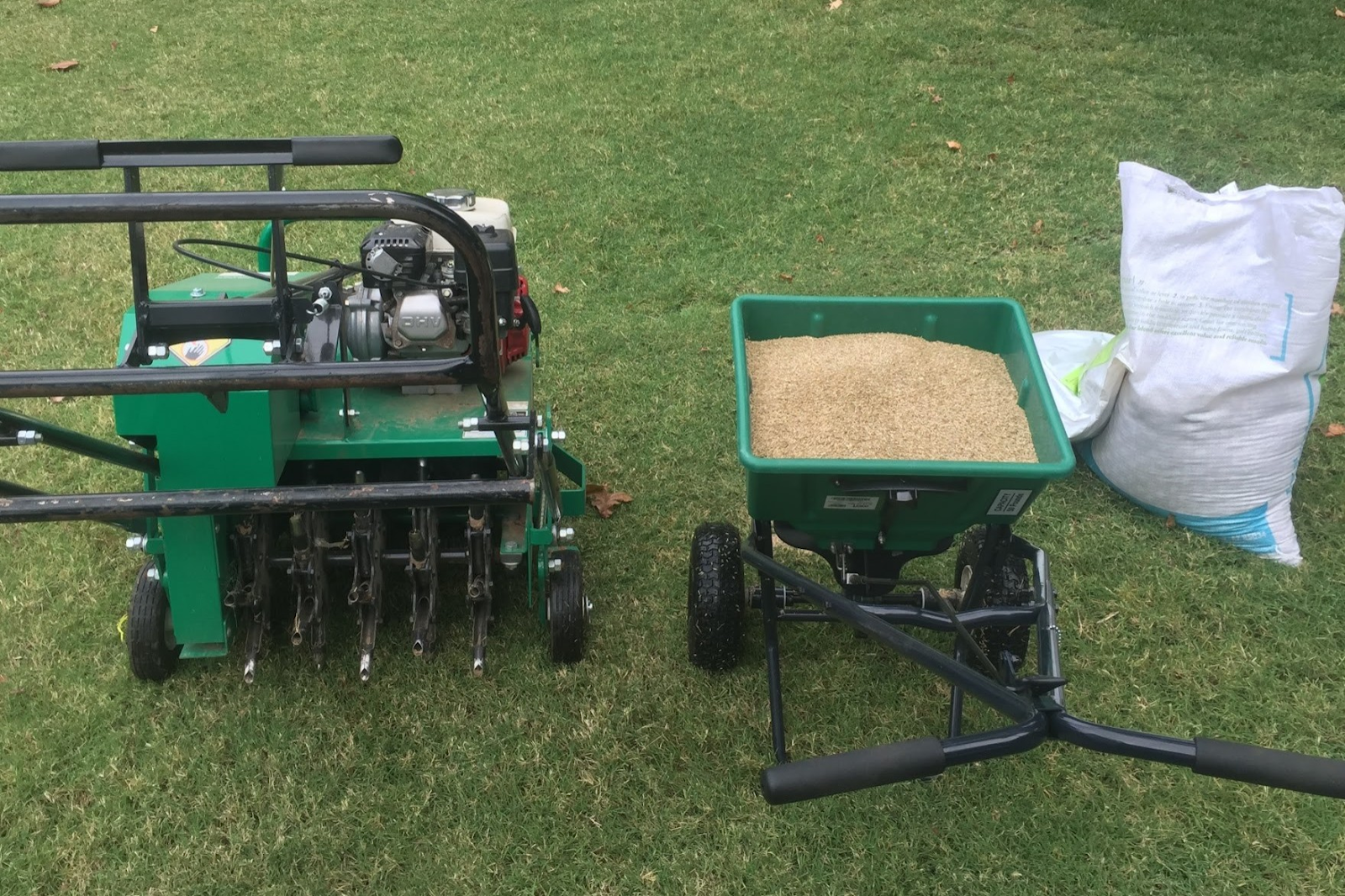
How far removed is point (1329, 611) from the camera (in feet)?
9.93

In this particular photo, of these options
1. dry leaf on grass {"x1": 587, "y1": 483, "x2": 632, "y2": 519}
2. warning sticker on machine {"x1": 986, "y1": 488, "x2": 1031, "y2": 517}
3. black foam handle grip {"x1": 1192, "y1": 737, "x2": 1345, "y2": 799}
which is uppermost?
warning sticker on machine {"x1": 986, "y1": 488, "x2": 1031, "y2": 517}

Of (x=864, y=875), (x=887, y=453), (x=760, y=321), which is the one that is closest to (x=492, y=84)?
(x=760, y=321)

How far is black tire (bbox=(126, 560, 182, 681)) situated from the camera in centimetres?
259

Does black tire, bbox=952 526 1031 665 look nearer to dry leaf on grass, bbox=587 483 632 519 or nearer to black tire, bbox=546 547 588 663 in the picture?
black tire, bbox=546 547 588 663

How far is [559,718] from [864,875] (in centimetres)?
83

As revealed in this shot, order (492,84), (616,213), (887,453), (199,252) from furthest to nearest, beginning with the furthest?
(492,84)
(616,213)
(199,252)
(887,453)

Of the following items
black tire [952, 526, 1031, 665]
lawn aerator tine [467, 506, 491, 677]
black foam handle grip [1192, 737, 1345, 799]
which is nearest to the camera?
black foam handle grip [1192, 737, 1345, 799]

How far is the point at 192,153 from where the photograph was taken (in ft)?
5.54

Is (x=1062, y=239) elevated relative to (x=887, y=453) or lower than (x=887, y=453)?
lower

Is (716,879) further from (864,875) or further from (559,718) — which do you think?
(559,718)

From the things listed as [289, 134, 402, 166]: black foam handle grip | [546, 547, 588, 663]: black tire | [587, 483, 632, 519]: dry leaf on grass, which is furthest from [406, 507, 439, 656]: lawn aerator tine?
[289, 134, 402, 166]: black foam handle grip

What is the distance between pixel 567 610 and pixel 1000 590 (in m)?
1.08

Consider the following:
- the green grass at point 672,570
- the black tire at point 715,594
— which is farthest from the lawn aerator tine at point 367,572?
the black tire at point 715,594

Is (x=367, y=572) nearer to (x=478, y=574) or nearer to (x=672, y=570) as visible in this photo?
(x=478, y=574)
